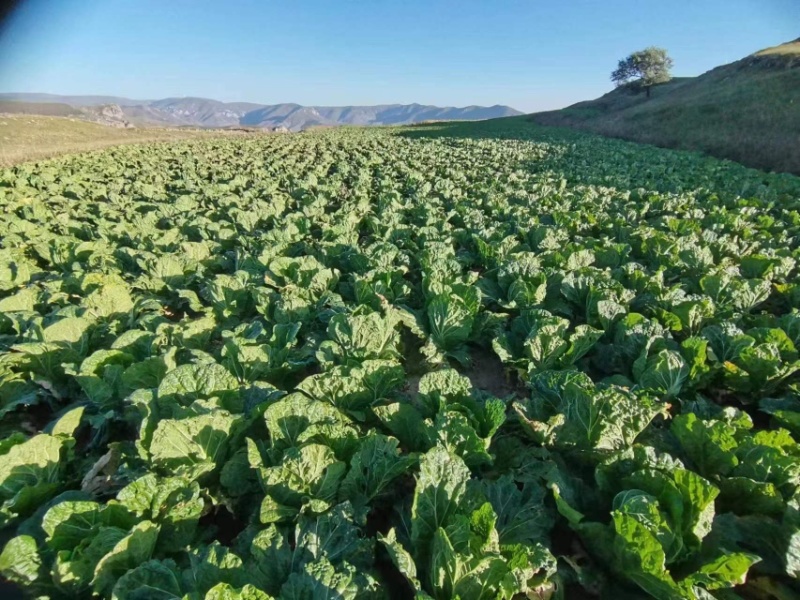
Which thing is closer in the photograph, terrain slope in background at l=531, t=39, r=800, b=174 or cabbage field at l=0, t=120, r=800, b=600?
cabbage field at l=0, t=120, r=800, b=600

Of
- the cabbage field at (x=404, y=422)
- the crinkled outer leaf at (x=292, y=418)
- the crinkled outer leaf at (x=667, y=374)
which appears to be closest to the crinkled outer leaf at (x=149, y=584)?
the cabbage field at (x=404, y=422)

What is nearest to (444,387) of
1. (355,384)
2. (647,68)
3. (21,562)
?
(355,384)

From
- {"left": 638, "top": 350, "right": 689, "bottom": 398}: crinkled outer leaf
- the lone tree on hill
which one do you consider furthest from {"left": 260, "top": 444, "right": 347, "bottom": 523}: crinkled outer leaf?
the lone tree on hill

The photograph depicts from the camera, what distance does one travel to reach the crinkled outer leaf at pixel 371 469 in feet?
9.78

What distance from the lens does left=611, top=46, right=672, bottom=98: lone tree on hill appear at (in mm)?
65875

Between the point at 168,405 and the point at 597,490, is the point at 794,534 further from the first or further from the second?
the point at 168,405

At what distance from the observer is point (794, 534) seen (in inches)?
92.3

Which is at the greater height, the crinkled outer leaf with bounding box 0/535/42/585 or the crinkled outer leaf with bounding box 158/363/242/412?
the crinkled outer leaf with bounding box 158/363/242/412

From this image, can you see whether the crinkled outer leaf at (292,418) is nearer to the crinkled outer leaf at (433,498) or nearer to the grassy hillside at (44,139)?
the crinkled outer leaf at (433,498)

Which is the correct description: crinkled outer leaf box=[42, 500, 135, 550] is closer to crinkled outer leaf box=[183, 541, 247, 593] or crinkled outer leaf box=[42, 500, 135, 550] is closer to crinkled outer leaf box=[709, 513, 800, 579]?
crinkled outer leaf box=[183, 541, 247, 593]

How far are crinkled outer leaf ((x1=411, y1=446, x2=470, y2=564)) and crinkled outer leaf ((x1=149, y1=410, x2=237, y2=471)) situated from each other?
4.85 feet

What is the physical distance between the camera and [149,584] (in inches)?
92.0

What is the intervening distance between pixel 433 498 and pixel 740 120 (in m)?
32.7

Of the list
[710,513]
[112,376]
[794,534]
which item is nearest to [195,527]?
[112,376]
